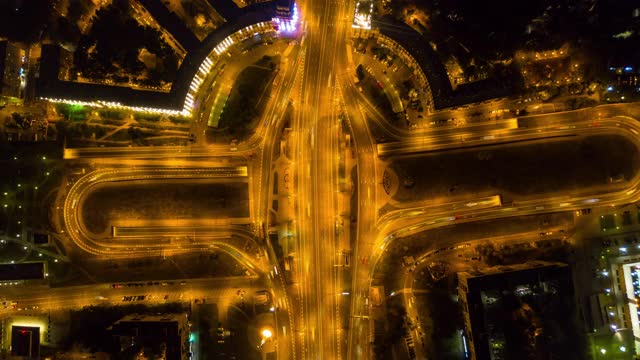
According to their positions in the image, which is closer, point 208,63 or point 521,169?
point 208,63

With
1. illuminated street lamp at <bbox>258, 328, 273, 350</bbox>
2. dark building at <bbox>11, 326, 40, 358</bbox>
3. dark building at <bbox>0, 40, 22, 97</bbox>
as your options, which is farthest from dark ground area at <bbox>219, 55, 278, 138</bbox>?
dark building at <bbox>11, 326, 40, 358</bbox>

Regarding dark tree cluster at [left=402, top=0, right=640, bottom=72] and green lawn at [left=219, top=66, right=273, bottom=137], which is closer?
dark tree cluster at [left=402, top=0, right=640, bottom=72]

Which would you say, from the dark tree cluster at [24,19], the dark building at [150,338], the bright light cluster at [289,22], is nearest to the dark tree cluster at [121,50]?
the dark tree cluster at [24,19]

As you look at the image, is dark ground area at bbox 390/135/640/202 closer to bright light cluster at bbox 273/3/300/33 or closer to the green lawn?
the green lawn

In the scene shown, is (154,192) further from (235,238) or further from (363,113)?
(363,113)

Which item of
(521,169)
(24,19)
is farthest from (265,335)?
(24,19)

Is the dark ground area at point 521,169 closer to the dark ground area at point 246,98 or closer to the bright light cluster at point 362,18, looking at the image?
the bright light cluster at point 362,18

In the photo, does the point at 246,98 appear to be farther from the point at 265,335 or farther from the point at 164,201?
the point at 265,335
